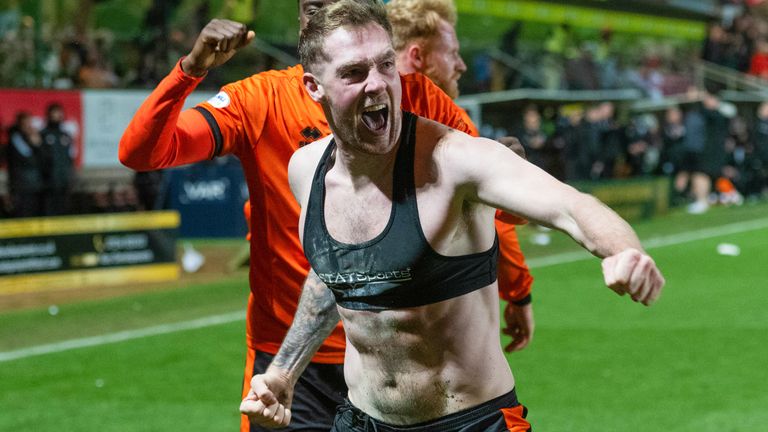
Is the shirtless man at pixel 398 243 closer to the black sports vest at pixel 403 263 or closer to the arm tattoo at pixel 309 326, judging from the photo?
the black sports vest at pixel 403 263

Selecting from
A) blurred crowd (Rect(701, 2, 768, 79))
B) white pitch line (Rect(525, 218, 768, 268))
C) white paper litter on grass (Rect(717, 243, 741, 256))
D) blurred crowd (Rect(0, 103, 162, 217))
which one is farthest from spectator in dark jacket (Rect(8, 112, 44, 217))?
blurred crowd (Rect(701, 2, 768, 79))

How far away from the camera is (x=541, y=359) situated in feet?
31.4

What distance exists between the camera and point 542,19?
98.5ft

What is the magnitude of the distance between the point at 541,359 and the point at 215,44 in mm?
6383

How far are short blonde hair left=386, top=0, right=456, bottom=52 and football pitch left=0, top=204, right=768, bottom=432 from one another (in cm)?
353

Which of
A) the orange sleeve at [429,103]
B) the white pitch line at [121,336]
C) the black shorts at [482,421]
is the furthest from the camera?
the white pitch line at [121,336]

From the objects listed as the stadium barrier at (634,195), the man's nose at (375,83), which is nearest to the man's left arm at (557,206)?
the man's nose at (375,83)

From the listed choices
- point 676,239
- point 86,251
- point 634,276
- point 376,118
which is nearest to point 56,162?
point 86,251

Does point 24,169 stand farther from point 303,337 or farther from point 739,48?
point 739,48

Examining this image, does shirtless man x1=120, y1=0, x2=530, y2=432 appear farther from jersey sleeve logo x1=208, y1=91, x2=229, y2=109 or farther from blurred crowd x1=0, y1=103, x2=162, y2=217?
Result: blurred crowd x1=0, y1=103, x2=162, y2=217

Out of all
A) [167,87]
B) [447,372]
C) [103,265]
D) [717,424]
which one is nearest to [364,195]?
[447,372]

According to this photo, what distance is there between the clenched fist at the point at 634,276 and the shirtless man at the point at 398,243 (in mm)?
575

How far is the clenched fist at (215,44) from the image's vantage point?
3721mm

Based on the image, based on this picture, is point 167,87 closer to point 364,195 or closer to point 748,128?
point 364,195
